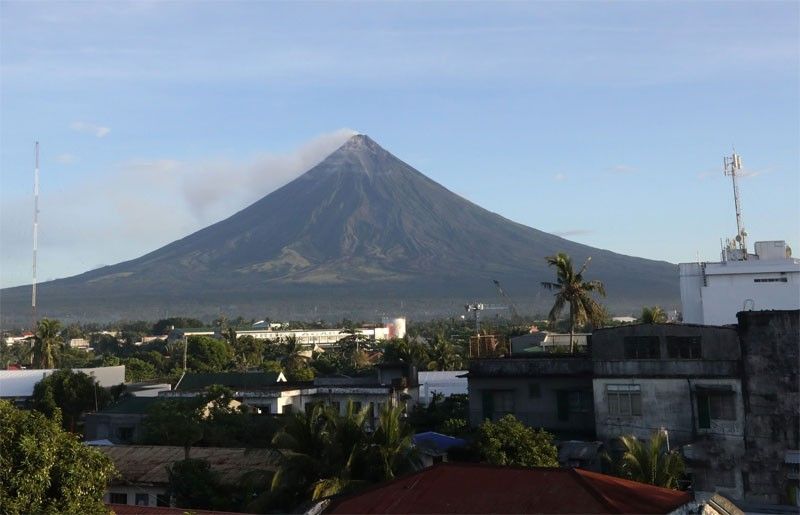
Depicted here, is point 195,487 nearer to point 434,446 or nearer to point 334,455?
point 334,455

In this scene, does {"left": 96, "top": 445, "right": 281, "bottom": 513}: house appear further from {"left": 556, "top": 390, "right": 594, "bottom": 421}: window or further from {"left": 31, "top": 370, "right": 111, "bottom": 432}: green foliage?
{"left": 31, "top": 370, "right": 111, "bottom": 432}: green foliage

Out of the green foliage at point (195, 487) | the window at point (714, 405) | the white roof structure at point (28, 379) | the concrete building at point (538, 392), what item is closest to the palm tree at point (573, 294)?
the concrete building at point (538, 392)

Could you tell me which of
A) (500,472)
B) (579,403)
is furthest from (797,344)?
(500,472)

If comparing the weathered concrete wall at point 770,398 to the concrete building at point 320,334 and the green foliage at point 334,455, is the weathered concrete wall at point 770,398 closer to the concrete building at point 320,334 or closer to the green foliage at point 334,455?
the green foliage at point 334,455

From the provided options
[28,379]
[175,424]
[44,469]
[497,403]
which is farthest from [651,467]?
[28,379]

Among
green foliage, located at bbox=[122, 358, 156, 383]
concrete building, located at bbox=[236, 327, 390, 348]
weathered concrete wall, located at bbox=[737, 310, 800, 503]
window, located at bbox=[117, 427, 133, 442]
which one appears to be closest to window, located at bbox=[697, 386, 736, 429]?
weathered concrete wall, located at bbox=[737, 310, 800, 503]
